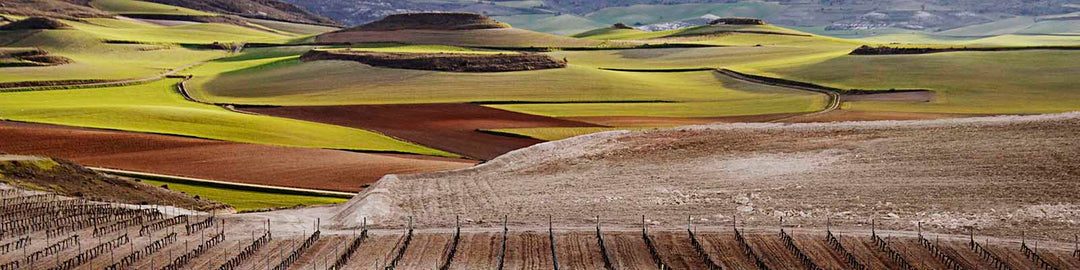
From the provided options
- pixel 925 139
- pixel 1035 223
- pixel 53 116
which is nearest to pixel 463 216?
pixel 1035 223

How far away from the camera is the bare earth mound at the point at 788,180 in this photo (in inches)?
1686

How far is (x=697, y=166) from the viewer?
53.2 m

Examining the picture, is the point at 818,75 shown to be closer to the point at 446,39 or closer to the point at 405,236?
the point at 446,39

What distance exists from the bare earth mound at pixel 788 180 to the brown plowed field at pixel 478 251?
3.11m

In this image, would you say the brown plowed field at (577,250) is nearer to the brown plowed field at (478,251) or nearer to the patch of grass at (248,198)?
the brown plowed field at (478,251)

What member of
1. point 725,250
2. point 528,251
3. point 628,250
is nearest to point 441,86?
point 528,251

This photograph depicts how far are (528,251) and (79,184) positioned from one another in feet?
73.0

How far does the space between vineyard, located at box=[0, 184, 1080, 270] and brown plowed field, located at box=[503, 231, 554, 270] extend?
1.3 inches

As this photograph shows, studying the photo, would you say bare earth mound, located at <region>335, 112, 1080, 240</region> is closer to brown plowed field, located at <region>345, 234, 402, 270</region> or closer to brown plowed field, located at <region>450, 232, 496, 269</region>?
brown plowed field, located at <region>450, 232, 496, 269</region>

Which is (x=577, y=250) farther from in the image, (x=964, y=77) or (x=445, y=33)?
(x=445, y=33)

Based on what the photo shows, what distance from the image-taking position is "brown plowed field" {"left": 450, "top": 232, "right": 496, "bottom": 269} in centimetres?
3456

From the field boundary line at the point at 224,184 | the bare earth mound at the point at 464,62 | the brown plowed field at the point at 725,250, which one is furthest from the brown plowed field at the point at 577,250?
the bare earth mound at the point at 464,62

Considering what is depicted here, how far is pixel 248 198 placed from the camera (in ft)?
172

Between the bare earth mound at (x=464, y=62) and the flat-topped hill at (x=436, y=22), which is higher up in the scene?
the flat-topped hill at (x=436, y=22)
